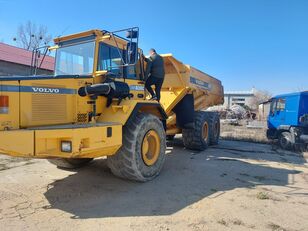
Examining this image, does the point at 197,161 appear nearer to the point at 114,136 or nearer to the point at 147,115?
the point at 147,115

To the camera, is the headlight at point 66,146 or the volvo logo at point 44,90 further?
the volvo logo at point 44,90

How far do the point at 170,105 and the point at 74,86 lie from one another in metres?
4.29

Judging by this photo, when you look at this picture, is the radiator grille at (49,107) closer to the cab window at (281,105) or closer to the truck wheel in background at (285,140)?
the truck wheel in background at (285,140)

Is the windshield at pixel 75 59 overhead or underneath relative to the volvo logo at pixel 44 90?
overhead

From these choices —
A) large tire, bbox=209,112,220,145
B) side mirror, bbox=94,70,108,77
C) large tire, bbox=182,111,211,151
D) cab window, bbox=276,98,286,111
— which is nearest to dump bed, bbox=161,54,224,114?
large tire, bbox=182,111,211,151

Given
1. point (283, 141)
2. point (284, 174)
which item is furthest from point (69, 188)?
point (283, 141)

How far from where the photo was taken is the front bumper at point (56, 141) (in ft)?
14.9

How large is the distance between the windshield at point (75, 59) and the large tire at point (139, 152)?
54.9 inches

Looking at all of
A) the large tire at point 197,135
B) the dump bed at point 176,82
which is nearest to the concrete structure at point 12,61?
the dump bed at point 176,82

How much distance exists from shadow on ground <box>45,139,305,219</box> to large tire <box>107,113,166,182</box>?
0.22 metres

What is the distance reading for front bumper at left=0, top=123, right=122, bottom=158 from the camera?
14.9 feet

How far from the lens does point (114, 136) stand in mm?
5520

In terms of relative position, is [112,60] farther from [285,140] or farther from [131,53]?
[285,140]

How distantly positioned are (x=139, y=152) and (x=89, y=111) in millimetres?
1222
